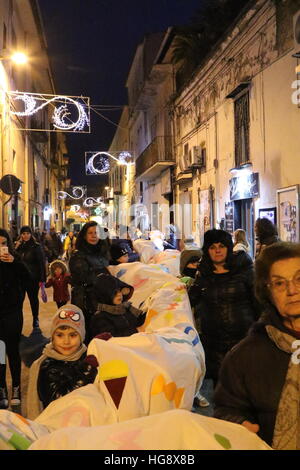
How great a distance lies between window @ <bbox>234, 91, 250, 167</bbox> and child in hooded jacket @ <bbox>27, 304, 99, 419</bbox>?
30.6 ft

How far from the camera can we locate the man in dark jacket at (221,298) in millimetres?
4168

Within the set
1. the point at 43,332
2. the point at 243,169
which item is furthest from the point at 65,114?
the point at 43,332

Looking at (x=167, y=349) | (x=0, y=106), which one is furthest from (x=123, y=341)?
(x=0, y=106)

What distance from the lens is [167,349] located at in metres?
3.11

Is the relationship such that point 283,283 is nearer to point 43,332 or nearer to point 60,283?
point 60,283

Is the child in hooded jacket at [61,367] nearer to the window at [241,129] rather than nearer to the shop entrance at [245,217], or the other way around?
the shop entrance at [245,217]

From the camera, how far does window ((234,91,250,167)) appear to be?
12312mm

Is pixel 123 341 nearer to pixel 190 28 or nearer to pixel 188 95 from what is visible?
pixel 188 95

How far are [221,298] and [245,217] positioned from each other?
8.88 metres

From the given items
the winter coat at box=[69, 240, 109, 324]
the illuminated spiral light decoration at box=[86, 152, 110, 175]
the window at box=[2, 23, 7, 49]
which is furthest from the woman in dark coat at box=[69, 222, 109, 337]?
the illuminated spiral light decoration at box=[86, 152, 110, 175]

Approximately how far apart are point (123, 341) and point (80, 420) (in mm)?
680

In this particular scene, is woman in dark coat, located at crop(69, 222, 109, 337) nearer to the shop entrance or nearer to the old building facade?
the shop entrance

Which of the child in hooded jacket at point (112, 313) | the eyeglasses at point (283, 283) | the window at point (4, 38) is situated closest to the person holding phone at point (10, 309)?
the child in hooded jacket at point (112, 313)
